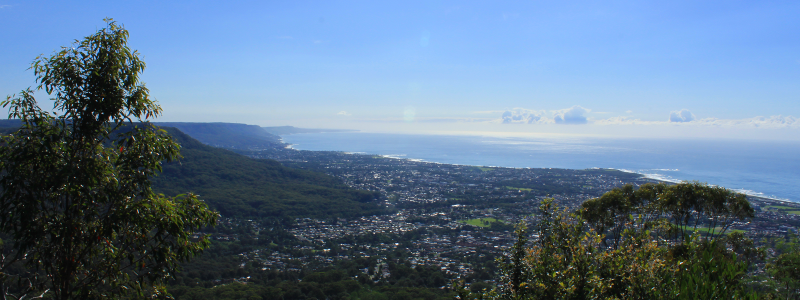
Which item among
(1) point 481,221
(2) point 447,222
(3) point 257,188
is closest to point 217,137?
(3) point 257,188

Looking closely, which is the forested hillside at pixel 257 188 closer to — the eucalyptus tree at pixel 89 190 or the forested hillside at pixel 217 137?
the eucalyptus tree at pixel 89 190

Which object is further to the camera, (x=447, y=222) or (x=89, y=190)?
(x=447, y=222)

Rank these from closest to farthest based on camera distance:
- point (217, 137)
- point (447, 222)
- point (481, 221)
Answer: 1. point (481, 221)
2. point (447, 222)
3. point (217, 137)

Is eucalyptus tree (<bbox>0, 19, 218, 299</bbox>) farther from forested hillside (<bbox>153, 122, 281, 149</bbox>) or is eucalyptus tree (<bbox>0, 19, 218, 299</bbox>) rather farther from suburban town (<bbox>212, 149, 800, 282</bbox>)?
forested hillside (<bbox>153, 122, 281, 149</bbox>)

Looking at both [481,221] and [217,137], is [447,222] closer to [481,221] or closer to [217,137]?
[481,221]

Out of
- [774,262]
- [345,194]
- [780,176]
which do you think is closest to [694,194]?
[774,262]

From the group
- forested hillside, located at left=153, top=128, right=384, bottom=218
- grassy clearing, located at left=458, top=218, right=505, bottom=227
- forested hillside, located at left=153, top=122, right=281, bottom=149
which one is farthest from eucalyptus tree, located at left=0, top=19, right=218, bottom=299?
forested hillside, located at left=153, top=122, right=281, bottom=149

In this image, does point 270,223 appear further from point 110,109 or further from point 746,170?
point 746,170
